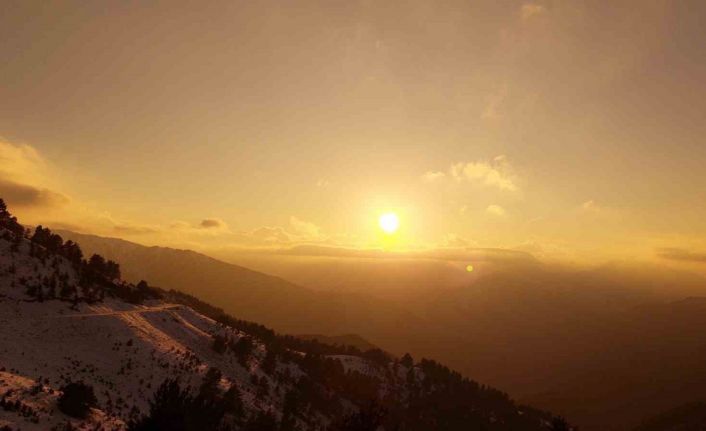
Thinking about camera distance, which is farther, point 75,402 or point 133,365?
point 133,365

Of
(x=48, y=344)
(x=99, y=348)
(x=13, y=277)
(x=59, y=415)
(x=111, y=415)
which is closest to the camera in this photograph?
(x=59, y=415)

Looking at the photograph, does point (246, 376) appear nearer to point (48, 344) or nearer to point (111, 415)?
point (48, 344)

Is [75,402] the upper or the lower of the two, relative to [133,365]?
upper

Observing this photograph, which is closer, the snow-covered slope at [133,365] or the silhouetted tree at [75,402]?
the silhouetted tree at [75,402]

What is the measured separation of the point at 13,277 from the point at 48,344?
1881 centimetres

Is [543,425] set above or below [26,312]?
below

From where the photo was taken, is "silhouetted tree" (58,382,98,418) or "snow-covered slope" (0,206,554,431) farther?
"snow-covered slope" (0,206,554,431)

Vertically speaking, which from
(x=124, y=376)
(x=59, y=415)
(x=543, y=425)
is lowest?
(x=543, y=425)

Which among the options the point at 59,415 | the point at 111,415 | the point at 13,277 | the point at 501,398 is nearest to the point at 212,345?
the point at 13,277

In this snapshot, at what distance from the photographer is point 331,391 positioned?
86812 mm

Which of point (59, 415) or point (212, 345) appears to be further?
point (212, 345)

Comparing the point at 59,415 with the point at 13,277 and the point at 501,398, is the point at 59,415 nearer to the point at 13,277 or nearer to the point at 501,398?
the point at 13,277

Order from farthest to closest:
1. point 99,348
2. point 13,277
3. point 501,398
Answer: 1. point 501,398
2. point 13,277
3. point 99,348

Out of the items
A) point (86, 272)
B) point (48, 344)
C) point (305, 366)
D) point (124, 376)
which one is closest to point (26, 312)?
point (48, 344)
